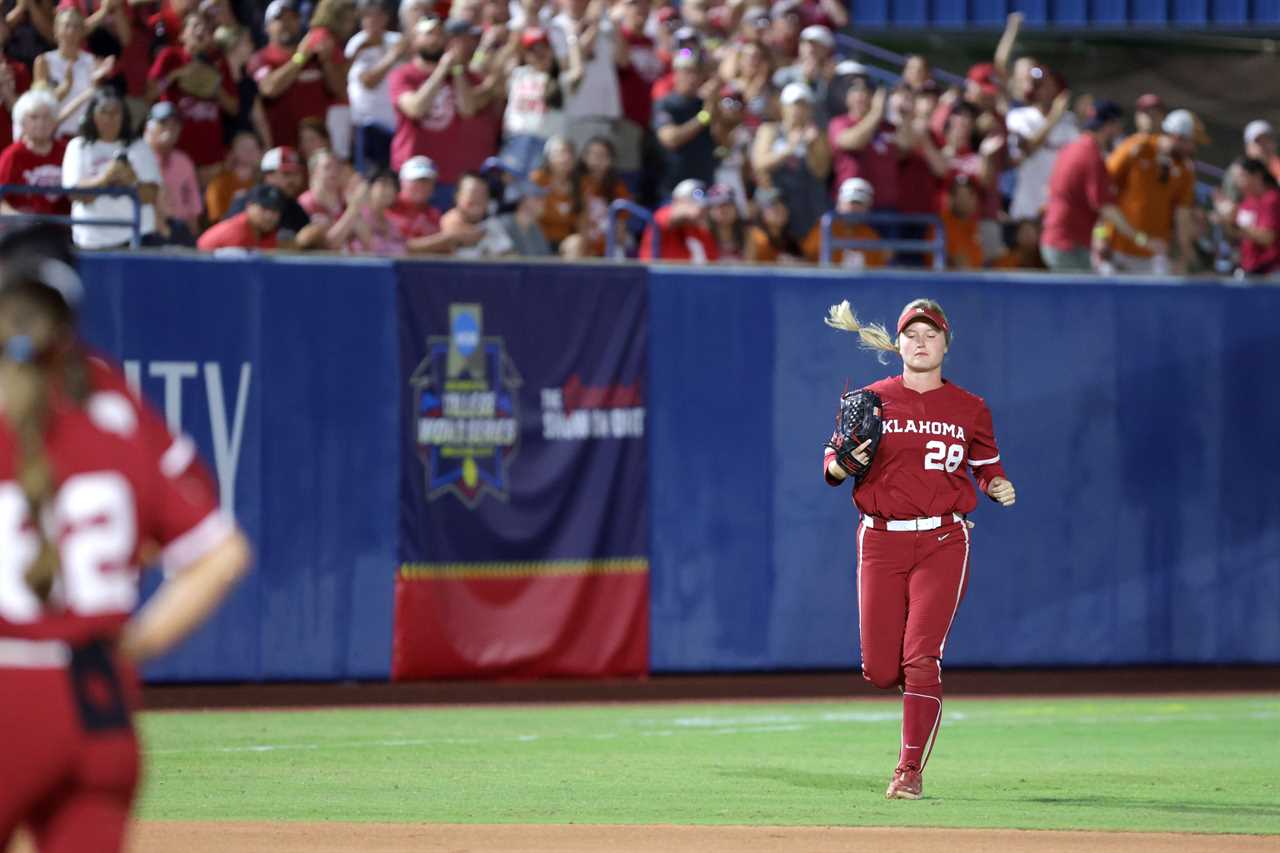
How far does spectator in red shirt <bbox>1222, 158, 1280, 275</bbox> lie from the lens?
17766mm

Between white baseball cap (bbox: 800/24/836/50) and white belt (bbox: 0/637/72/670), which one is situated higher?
white baseball cap (bbox: 800/24/836/50)

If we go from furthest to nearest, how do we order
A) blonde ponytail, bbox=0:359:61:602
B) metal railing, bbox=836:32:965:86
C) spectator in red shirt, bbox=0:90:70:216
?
1. metal railing, bbox=836:32:965:86
2. spectator in red shirt, bbox=0:90:70:216
3. blonde ponytail, bbox=0:359:61:602

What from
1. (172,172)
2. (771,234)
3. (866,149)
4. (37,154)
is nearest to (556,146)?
(771,234)

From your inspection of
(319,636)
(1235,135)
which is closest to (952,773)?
(319,636)

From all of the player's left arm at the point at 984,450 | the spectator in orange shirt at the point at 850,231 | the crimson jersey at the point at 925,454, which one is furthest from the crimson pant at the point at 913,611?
the spectator in orange shirt at the point at 850,231

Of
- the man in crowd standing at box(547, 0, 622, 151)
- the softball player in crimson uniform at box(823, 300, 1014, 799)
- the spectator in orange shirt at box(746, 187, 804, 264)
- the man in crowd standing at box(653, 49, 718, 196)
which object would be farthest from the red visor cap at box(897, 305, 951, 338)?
the man in crowd standing at box(653, 49, 718, 196)

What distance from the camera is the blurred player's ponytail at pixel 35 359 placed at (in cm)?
365

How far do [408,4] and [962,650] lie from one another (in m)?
6.77

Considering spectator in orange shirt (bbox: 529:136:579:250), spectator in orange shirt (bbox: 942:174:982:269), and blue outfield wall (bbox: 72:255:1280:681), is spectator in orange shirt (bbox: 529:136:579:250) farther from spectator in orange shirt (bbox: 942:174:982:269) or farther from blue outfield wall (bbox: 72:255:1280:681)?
spectator in orange shirt (bbox: 942:174:982:269)

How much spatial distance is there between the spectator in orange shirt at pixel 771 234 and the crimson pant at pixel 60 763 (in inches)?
510

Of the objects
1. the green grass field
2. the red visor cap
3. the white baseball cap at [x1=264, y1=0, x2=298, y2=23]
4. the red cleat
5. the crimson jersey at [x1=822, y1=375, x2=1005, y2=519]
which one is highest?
the white baseball cap at [x1=264, y1=0, x2=298, y2=23]

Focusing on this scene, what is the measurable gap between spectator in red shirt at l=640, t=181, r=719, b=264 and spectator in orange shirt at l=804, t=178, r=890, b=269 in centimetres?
94

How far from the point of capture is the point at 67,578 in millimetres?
3713

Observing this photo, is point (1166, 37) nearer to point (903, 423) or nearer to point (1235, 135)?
point (1235, 135)
